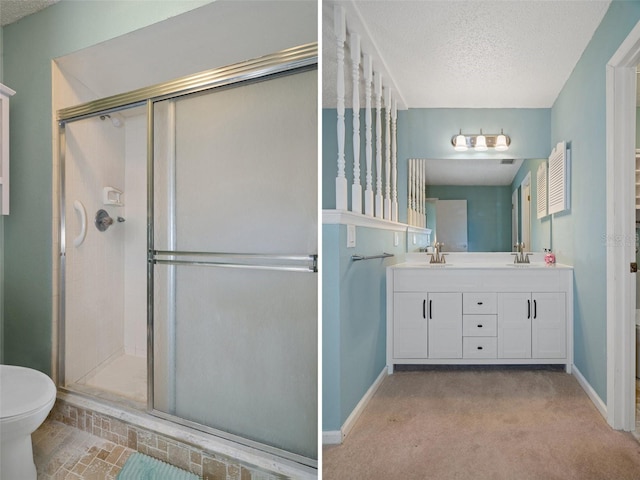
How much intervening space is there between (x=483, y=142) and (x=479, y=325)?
730 mm

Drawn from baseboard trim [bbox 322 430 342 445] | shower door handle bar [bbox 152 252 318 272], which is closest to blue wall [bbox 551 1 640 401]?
baseboard trim [bbox 322 430 342 445]

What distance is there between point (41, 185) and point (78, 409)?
1.63ft

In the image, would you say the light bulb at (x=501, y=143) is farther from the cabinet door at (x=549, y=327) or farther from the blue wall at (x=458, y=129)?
the cabinet door at (x=549, y=327)

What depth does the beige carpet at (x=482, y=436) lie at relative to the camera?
97 cm

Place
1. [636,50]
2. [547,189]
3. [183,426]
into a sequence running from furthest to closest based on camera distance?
[547,189]
[636,50]
[183,426]

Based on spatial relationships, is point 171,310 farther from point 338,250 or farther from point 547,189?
point 547,189

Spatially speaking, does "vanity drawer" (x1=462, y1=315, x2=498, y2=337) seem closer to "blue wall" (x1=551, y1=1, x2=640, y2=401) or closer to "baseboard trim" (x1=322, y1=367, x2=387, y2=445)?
"blue wall" (x1=551, y1=1, x2=640, y2=401)

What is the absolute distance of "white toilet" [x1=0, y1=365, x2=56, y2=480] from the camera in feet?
2.25

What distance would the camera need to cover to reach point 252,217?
2.47 ft

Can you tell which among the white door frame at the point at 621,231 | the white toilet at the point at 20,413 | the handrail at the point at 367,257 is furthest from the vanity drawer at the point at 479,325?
the white toilet at the point at 20,413

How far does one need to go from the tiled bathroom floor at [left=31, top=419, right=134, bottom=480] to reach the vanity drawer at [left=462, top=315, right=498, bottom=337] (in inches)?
48.0

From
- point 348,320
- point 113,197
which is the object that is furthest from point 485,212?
point 113,197

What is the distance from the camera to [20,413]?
0.70m

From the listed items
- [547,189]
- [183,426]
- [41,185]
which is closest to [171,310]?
[183,426]
